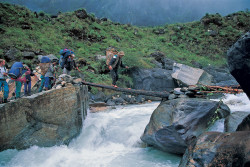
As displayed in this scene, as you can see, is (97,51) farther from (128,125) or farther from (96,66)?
(128,125)

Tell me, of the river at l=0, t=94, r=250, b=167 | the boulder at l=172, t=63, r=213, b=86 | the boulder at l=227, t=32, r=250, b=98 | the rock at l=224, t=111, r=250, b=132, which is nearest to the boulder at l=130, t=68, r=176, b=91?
the boulder at l=172, t=63, r=213, b=86

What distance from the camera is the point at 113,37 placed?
2052cm

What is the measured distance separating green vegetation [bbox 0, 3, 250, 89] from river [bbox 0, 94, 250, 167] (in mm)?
6380

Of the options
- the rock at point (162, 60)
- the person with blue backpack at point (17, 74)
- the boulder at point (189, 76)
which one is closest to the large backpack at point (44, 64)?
the person with blue backpack at point (17, 74)

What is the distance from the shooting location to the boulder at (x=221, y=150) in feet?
5.69

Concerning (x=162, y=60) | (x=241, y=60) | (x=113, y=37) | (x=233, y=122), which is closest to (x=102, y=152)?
(x=233, y=122)

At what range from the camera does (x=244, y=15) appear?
1049 inches

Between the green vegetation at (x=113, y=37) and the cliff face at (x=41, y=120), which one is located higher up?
the green vegetation at (x=113, y=37)

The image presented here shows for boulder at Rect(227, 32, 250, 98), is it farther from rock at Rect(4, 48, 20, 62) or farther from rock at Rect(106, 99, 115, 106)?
rock at Rect(4, 48, 20, 62)

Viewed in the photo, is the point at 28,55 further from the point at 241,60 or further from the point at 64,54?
the point at 241,60

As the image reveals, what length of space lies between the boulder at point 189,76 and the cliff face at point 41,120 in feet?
29.0

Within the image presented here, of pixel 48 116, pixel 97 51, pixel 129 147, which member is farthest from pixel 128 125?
pixel 97 51

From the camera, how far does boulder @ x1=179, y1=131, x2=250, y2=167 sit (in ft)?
5.69

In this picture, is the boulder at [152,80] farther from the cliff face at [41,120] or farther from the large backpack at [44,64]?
the cliff face at [41,120]
